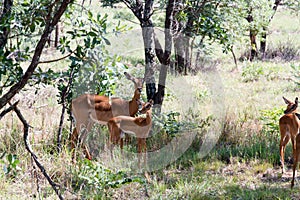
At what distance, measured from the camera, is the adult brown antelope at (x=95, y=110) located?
6.10 m

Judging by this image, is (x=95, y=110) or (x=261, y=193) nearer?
(x=261, y=193)

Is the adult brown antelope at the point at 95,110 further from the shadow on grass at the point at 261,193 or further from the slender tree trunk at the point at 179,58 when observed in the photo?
the slender tree trunk at the point at 179,58

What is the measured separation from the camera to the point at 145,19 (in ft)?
23.5

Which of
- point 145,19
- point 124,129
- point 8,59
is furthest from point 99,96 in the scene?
point 8,59

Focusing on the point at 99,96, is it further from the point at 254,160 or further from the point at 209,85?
the point at 209,85

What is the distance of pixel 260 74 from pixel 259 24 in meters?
1.24

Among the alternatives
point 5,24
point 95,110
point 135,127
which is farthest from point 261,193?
point 5,24

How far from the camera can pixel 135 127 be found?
5891 millimetres

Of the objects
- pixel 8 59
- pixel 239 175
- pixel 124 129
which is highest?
pixel 8 59

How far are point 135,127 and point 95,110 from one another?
685 mm

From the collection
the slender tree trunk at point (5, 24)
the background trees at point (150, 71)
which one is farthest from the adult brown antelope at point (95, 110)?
the slender tree trunk at point (5, 24)

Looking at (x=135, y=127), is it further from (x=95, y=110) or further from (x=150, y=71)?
(x=150, y=71)

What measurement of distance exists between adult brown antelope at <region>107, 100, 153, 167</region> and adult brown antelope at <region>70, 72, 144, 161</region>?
1.07 feet

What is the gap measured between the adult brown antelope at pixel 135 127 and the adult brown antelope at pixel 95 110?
33 centimetres
